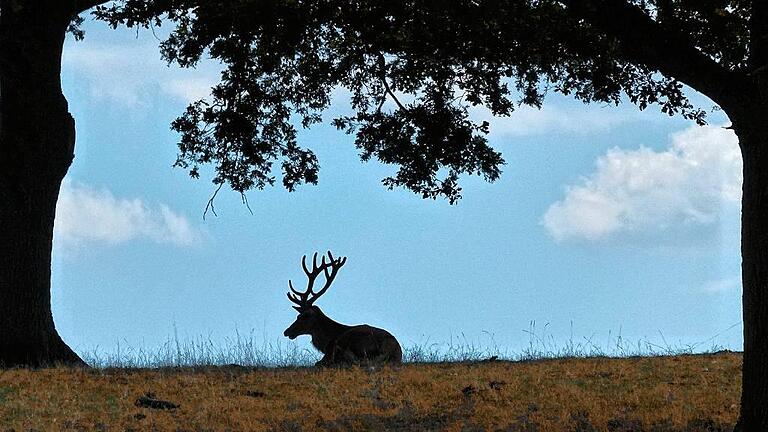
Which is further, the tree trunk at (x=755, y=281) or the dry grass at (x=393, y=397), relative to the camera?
the dry grass at (x=393, y=397)

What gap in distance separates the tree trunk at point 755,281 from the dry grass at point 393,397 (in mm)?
964

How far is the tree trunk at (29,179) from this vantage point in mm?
16172

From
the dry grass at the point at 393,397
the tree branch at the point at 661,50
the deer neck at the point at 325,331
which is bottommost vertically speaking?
the dry grass at the point at 393,397

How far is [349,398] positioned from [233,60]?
7.15m

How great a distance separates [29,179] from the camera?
1642 centimetres

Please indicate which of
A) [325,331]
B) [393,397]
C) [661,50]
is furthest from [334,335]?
[661,50]

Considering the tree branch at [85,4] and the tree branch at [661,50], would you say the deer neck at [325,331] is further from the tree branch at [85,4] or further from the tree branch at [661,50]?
the tree branch at [661,50]

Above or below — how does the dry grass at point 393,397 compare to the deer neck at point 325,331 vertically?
below

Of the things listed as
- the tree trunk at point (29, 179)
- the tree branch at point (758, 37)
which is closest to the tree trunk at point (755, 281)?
the tree branch at point (758, 37)

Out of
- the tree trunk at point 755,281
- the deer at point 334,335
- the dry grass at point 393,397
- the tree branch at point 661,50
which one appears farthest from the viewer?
the deer at point 334,335

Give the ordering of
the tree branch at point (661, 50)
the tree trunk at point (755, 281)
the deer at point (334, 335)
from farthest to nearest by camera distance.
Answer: the deer at point (334, 335)
the tree branch at point (661, 50)
the tree trunk at point (755, 281)

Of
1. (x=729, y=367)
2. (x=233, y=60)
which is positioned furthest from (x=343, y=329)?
(x=729, y=367)

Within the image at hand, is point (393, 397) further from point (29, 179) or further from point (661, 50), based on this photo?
point (29, 179)

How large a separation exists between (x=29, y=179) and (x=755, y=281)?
11729 millimetres
